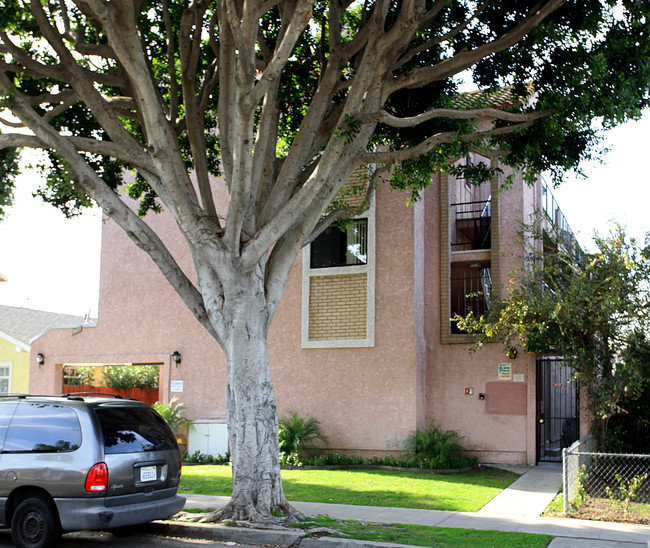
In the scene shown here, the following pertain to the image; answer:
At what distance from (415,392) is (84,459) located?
1036 cm

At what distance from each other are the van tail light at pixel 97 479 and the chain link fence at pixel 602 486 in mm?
6268

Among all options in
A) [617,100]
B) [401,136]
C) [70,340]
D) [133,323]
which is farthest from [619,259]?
[70,340]

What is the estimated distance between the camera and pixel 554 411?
810 inches

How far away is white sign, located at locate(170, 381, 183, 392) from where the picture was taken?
19.9 metres

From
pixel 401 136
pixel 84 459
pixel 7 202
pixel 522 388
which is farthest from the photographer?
pixel 522 388

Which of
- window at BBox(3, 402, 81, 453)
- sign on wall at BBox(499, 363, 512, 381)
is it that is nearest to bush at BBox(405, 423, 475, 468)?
sign on wall at BBox(499, 363, 512, 381)

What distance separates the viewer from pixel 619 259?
13070 mm

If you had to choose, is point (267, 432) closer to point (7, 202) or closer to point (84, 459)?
point (84, 459)

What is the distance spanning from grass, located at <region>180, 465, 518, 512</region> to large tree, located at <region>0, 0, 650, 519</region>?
2.93 metres

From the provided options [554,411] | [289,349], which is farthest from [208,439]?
[554,411]

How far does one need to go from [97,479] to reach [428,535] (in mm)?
4016

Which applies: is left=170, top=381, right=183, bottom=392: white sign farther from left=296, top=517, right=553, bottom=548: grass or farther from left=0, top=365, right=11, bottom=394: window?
left=296, top=517, right=553, bottom=548: grass

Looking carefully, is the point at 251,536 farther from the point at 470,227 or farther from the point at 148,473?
the point at 470,227

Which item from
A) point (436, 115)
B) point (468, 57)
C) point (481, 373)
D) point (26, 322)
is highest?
point (468, 57)
